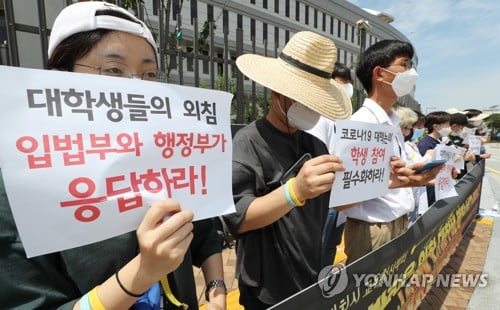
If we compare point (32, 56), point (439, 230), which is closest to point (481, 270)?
point (439, 230)

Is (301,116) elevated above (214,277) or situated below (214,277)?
above

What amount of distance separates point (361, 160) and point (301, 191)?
0.53 meters

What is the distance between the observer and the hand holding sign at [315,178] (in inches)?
42.3

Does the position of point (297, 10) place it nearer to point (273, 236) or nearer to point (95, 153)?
point (273, 236)

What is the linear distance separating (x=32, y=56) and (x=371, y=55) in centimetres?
344

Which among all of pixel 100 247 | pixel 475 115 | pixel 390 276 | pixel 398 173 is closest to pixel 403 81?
pixel 398 173

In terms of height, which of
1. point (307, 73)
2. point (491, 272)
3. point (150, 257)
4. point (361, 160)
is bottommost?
point (491, 272)

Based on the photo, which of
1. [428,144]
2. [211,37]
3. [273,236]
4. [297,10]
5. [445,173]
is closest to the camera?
[273,236]

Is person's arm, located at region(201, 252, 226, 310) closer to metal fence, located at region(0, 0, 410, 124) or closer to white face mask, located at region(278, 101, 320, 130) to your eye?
white face mask, located at region(278, 101, 320, 130)

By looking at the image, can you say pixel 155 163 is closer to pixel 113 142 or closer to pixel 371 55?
pixel 113 142

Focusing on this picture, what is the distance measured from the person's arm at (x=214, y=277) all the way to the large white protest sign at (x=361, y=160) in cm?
56

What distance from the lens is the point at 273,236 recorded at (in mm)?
1316

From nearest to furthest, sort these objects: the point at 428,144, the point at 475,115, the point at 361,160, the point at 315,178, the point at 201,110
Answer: the point at 201,110 → the point at 315,178 → the point at 361,160 → the point at 428,144 → the point at 475,115

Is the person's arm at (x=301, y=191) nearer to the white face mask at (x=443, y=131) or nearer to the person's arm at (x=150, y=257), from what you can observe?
the person's arm at (x=150, y=257)
